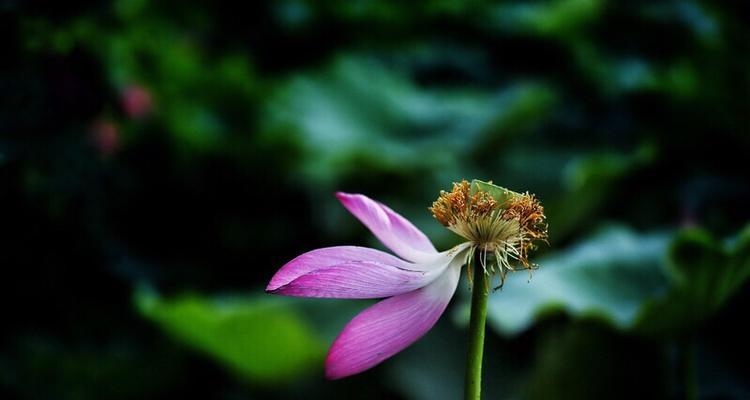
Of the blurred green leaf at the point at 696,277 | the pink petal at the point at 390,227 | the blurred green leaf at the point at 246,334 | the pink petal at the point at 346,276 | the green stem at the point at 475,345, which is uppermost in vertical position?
the blurred green leaf at the point at 246,334

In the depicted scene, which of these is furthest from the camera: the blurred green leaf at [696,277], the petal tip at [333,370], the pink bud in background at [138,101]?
the pink bud in background at [138,101]

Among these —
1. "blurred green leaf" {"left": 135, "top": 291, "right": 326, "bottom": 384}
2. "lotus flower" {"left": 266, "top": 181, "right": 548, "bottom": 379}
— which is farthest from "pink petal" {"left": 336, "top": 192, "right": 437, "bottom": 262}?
"blurred green leaf" {"left": 135, "top": 291, "right": 326, "bottom": 384}

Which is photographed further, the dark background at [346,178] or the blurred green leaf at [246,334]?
the blurred green leaf at [246,334]

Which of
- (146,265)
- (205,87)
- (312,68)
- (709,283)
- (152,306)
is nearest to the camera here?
(709,283)

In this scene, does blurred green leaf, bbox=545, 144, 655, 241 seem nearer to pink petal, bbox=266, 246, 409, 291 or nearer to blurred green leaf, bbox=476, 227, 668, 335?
blurred green leaf, bbox=476, 227, 668, 335

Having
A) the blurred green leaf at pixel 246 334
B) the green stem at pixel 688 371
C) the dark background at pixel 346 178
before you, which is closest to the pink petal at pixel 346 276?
the dark background at pixel 346 178

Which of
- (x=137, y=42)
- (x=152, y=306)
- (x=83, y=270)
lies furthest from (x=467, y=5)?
(x=83, y=270)

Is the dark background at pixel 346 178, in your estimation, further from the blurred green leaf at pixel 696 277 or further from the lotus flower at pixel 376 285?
the lotus flower at pixel 376 285

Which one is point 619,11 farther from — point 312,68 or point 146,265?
point 146,265
